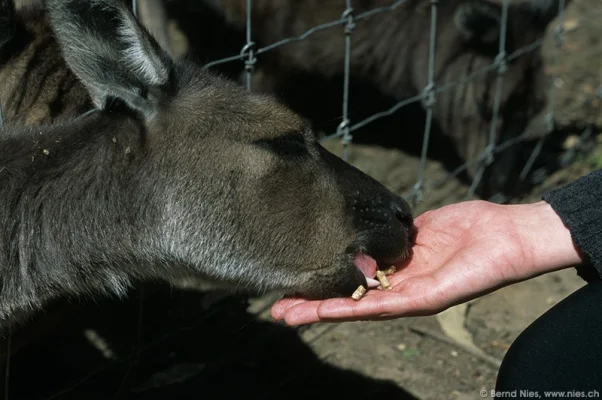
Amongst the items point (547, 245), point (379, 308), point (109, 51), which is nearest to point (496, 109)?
point (547, 245)

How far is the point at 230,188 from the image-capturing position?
2518 mm

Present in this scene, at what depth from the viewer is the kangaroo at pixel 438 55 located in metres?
5.17

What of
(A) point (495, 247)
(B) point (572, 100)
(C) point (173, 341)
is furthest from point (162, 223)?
(B) point (572, 100)

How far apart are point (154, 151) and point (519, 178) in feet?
10.7

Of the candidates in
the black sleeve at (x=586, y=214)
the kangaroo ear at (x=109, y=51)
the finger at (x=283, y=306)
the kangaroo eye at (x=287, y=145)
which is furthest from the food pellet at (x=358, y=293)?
the kangaroo ear at (x=109, y=51)

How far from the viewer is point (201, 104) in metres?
2.57

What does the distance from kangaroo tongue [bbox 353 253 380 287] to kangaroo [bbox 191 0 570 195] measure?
8.36 feet

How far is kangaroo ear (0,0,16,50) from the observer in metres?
2.89

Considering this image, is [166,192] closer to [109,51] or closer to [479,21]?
[109,51]

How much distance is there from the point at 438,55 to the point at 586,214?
9.97 feet

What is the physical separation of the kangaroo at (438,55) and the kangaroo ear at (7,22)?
2.46m

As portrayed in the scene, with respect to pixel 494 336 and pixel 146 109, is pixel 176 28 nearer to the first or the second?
pixel 494 336

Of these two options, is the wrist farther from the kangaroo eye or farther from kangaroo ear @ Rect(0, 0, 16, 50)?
kangaroo ear @ Rect(0, 0, 16, 50)

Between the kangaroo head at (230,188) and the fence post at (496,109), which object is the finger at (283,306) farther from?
the fence post at (496,109)
